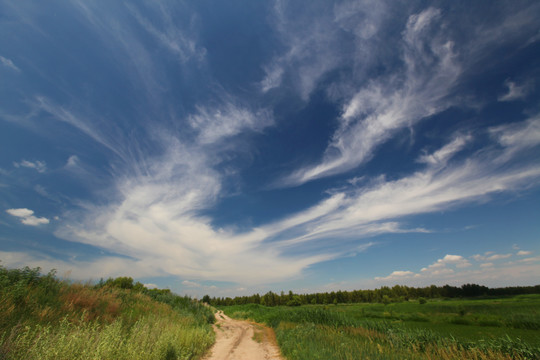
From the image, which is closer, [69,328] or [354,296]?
[69,328]

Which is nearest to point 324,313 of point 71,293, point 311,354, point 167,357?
point 311,354

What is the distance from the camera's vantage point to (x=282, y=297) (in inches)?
4961

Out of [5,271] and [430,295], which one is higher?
[5,271]

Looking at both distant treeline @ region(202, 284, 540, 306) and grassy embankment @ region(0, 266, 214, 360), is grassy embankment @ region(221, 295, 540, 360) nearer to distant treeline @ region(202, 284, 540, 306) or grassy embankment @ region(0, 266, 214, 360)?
grassy embankment @ region(0, 266, 214, 360)

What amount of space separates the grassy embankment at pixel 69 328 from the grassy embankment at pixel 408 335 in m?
5.95

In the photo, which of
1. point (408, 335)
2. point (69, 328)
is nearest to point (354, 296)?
point (408, 335)

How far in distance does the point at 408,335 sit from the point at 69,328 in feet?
62.7

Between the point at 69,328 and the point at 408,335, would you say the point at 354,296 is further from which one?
the point at 69,328

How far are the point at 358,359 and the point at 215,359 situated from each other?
6620 millimetres

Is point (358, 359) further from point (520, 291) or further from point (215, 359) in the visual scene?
point (520, 291)

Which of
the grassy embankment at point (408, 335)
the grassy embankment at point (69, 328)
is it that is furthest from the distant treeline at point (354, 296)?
the grassy embankment at point (69, 328)

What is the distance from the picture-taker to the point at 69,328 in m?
7.75

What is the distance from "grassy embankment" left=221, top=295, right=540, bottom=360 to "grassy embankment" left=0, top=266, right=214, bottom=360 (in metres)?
5.95

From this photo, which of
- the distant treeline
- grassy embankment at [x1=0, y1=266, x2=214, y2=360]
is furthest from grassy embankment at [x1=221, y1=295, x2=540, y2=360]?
the distant treeline
